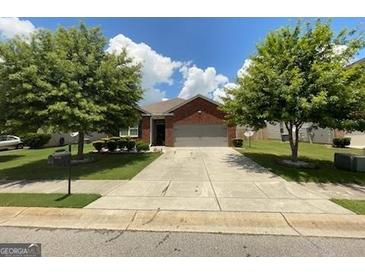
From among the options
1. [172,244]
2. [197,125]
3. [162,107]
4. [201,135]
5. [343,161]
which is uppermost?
[162,107]

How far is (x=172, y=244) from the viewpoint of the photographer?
15.0 ft

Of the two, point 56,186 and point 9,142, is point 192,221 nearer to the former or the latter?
point 56,186

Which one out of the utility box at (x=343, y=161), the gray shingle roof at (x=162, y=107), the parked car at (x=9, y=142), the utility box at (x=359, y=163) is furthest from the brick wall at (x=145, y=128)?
the utility box at (x=359, y=163)

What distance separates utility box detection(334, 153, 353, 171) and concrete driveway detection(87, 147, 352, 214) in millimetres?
3887

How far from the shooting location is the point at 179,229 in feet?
17.2

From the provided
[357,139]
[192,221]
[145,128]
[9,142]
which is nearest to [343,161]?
[192,221]

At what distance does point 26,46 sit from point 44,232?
9.48 metres

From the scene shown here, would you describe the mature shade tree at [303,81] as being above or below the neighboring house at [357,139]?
above

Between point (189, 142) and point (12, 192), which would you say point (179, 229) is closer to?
point (12, 192)

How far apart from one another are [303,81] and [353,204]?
578cm

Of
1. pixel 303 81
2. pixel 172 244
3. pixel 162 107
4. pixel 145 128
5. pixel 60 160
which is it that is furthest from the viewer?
pixel 162 107

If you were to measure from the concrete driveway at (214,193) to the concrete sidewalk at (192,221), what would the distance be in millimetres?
415

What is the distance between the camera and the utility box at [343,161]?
38.2 feet

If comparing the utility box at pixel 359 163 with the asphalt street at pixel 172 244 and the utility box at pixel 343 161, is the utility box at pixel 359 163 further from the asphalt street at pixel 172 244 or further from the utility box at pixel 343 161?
the asphalt street at pixel 172 244
